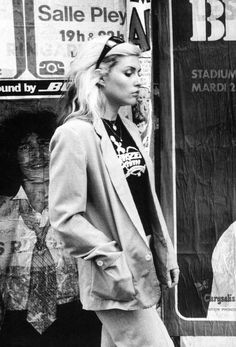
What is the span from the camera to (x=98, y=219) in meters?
2.55

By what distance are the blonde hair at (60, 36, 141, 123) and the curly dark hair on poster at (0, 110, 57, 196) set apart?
98 cm

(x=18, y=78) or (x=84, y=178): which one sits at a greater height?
(x=18, y=78)

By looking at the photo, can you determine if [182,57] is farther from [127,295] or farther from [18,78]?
[127,295]

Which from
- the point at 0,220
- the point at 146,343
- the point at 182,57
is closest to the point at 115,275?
the point at 146,343

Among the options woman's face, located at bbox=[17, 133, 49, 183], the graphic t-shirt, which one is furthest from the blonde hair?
woman's face, located at bbox=[17, 133, 49, 183]

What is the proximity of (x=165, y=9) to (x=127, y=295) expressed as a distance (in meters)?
2.01

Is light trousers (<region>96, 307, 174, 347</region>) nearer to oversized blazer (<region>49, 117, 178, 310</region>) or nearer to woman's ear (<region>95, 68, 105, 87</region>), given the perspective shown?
oversized blazer (<region>49, 117, 178, 310</region>)

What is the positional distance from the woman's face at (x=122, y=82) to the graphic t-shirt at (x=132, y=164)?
129mm

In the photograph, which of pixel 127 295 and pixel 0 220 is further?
pixel 0 220

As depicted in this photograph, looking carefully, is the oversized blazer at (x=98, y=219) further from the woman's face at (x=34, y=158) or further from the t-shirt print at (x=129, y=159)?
the woman's face at (x=34, y=158)

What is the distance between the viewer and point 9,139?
3625mm

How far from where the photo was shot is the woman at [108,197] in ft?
7.86

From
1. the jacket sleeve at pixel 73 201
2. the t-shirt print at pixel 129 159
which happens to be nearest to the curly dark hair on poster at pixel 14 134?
the t-shirt print at pixel 129 159

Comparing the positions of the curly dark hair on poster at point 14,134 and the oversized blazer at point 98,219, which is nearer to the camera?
the oversized blazer at point 98,219
